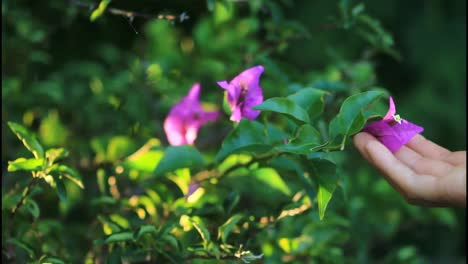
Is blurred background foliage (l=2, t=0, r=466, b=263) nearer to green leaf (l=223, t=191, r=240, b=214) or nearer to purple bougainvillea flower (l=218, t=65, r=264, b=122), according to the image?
green leaf (l=223, t=191, r=240, b=214)

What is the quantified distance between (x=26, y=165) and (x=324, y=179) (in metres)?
0.44

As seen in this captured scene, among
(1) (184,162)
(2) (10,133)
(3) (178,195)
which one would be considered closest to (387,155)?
(1) (184,162)

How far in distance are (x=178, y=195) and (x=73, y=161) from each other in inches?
18.2

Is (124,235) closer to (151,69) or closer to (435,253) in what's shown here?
(151,69)

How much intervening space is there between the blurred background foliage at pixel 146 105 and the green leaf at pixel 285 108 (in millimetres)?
195

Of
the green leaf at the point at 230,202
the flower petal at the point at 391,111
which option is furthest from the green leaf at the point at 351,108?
the green leaf at the point at 230,202

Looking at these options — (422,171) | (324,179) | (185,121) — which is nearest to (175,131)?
(185,121)

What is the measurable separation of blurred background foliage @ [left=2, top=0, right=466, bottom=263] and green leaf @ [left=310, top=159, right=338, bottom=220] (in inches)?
6.1

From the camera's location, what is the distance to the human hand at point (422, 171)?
81cm

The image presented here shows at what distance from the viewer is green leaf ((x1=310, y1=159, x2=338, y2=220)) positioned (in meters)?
0.90

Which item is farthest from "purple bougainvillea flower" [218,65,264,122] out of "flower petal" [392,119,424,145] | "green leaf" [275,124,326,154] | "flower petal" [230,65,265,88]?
"flower petal" [392,119,424,145]

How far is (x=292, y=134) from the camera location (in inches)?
39.6

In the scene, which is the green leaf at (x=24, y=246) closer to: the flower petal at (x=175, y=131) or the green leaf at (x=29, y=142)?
the green leaf at (x=29, y=142)

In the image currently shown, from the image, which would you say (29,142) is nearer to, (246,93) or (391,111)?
(246,93)
